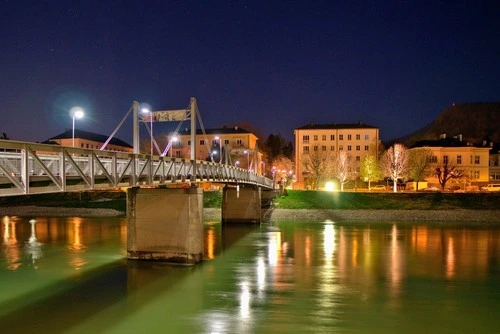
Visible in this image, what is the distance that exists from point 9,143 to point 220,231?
102 ft

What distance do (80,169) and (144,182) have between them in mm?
5519

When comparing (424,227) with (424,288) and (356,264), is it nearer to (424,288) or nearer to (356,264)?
(356,264)

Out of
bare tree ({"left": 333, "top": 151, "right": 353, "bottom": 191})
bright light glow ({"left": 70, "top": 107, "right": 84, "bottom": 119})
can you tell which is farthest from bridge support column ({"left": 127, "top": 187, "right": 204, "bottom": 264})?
bare tree ({"left": 333, "top": 151, "right": 353, "bottom": 191})

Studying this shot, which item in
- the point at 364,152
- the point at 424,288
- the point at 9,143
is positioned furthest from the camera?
the point at 364,152

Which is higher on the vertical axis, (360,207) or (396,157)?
(396,157)

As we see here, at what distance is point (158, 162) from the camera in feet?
75.1

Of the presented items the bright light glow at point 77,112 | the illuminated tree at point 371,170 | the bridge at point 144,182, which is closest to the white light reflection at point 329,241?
the bridge at point 144,182

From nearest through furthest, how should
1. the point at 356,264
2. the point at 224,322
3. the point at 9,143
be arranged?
the point at 9,143
the point at 224,322
the point at 356,264

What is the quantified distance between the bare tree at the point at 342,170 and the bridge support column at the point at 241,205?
98.4ft

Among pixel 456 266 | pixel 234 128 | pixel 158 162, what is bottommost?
pixel 456 266

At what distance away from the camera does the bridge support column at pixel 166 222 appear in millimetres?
23812

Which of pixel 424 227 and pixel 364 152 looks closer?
pixel 424 227

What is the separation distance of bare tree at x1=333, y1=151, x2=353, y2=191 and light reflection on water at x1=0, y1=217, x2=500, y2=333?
39.6 meters

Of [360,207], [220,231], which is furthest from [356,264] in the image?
[360,207]
